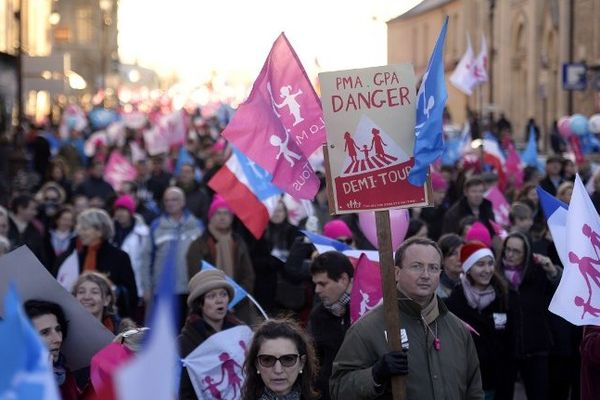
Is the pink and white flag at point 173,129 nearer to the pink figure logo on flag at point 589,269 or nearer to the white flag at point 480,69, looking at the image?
the white flag at point 480,69

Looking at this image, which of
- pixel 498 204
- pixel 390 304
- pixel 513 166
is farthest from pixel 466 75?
pixel 390 304

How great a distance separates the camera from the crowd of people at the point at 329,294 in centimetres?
611

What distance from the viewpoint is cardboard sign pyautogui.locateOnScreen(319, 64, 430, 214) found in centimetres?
654

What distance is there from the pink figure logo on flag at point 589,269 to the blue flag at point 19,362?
12.2 ft

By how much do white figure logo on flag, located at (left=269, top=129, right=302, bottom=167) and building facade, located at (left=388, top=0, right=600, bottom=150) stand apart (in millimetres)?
31916

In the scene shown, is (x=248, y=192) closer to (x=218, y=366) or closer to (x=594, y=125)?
(x=218, y=366)

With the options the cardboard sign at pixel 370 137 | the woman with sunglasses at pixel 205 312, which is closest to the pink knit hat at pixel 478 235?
the woman with sunglasses at pixel 205 312

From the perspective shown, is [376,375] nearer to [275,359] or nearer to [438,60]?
[275,359]

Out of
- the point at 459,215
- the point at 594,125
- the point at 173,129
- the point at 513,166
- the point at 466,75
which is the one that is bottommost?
the point at 459,215

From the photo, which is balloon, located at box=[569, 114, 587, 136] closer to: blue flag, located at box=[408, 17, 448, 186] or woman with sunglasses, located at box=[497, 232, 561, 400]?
woman with sunglasses, located at box=[497, 232, 561, 400]

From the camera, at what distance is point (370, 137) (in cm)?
653

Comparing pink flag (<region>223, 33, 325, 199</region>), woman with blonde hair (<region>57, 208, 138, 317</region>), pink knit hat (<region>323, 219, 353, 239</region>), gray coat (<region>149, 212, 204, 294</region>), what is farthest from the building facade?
pink flag (<region>223, 33, 325, 199</region>)

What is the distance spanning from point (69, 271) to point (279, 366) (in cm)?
537

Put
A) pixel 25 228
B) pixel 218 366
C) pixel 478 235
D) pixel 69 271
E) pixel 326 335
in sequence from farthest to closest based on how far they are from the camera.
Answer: pixel 25 228 → pixel 69 271 → pixel 478 235 → pixel 326 335 → pixel 218 366
